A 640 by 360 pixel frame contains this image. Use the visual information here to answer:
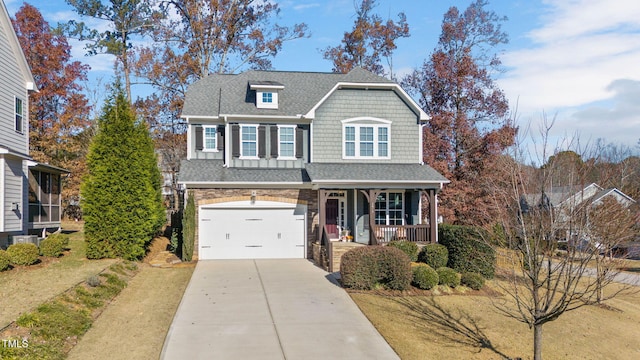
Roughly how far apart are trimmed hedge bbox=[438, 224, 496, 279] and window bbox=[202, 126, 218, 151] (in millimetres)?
10382

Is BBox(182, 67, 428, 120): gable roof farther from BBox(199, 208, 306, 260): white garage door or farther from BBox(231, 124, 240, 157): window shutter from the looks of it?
BBox(199, 208, 306, 260): white garage door

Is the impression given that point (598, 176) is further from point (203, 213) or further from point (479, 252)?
point (203, 213)

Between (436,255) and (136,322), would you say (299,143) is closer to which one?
(436,255)

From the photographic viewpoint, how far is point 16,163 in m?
18.4

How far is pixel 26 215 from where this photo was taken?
19.1 meters

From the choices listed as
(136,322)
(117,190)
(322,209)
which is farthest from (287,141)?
(136,322)

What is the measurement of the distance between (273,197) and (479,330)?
34.4 ft

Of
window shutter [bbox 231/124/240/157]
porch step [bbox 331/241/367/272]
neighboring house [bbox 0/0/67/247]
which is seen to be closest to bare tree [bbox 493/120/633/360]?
porch step [bbox 331/241/367/272]

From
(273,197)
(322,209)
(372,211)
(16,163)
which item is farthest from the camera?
(273,197)

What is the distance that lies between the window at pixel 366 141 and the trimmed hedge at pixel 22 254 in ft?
38.9

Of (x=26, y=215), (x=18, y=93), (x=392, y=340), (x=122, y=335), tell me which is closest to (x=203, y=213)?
(x=26, y=215)

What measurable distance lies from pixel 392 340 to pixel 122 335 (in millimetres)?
5494

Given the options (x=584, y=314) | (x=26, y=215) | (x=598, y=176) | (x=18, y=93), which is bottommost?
(x=584, y=314)

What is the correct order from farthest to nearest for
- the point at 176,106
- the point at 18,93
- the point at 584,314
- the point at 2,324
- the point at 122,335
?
the point at 176,106 < the point at 18,93 < the point at 584,314 < the point at 122,335 < the point at 2,324
